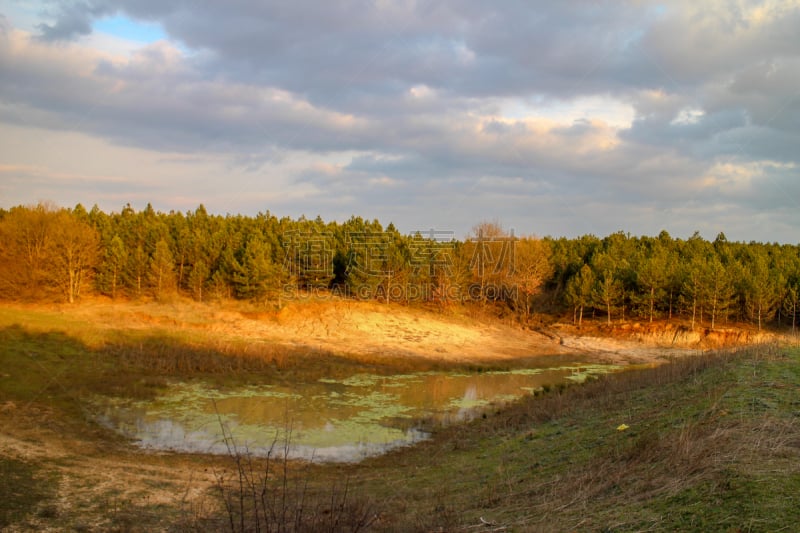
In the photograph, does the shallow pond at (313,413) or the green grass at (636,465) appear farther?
the shallow pond at (313,413)

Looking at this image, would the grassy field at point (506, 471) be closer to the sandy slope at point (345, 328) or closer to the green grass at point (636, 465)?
the green grass at point (636, 465)

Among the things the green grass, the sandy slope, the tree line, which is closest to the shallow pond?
the green grass

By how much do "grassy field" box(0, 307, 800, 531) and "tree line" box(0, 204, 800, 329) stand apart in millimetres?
27339

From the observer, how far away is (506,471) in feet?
41.7

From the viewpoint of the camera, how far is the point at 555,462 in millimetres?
12227

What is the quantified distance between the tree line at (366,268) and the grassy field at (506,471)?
27.3m

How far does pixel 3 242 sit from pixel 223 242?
18.8 m

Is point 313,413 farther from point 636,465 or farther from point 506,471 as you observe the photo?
point 636,465

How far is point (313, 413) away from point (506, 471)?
13572mm

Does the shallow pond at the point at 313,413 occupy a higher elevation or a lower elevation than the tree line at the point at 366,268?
lower

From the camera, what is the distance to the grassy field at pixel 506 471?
25.5 feet

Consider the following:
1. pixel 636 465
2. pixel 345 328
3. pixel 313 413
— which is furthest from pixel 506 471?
pixel 345 328

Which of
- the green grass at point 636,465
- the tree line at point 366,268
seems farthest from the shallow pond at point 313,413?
the tree line at point 366,268

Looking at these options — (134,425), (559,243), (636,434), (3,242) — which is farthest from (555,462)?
(559,243)
